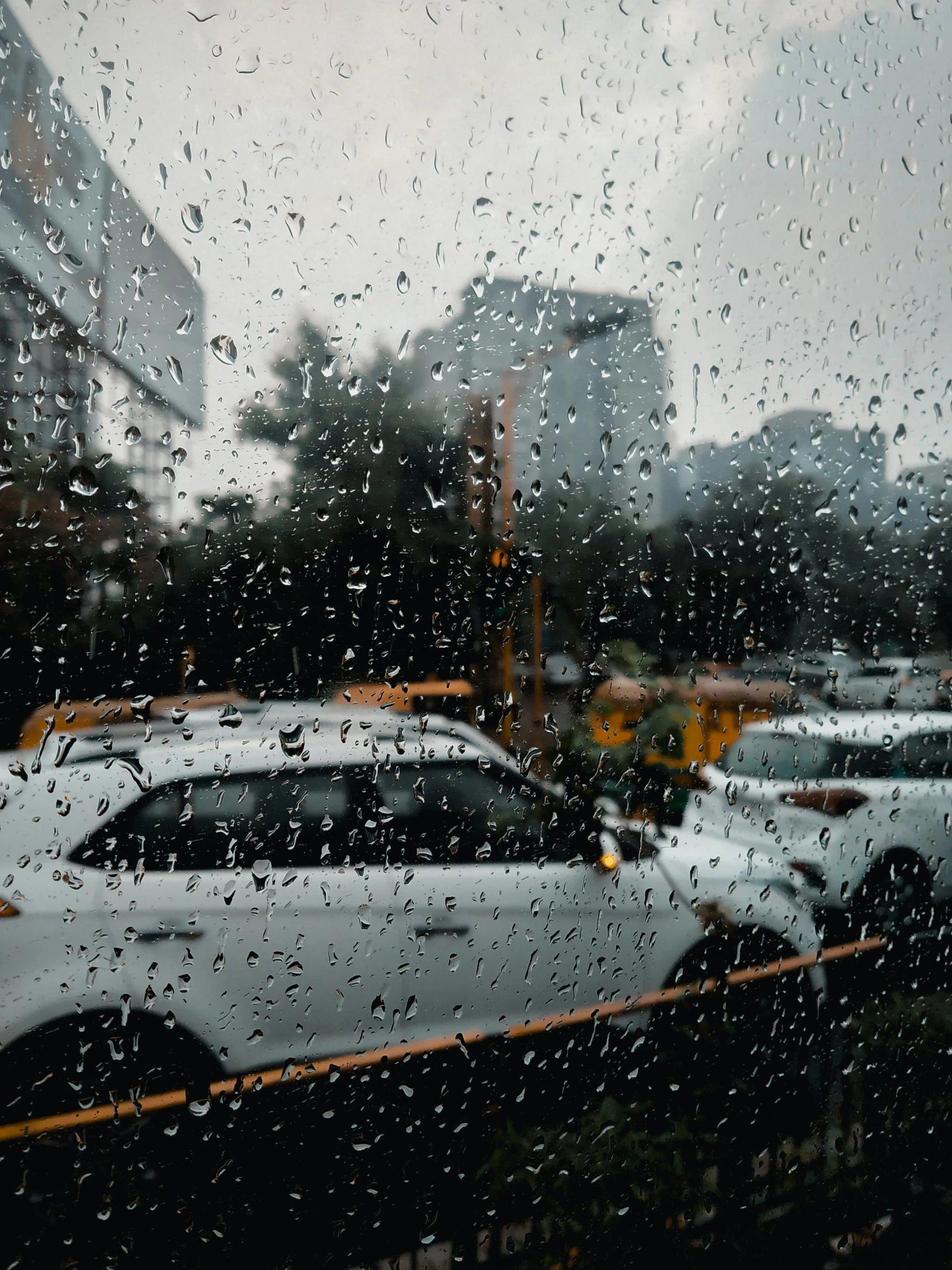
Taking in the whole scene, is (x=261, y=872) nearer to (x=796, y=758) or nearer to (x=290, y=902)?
(x=290, y=902)

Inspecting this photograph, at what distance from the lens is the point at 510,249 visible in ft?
3.74

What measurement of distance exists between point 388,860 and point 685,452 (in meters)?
0.80

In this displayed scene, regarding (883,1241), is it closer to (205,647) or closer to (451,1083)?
(451,1083)

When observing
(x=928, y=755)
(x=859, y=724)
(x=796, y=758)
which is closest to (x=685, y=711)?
(x=796, y=758)

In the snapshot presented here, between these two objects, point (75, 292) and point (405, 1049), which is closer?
point (75, 292)

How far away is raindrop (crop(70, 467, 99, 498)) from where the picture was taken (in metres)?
0.87

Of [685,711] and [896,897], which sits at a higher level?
[685,711]

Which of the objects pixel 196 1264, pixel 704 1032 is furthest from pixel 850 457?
pixel 196 1264

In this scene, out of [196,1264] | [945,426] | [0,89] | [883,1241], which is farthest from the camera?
[945,426]

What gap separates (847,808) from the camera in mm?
1474

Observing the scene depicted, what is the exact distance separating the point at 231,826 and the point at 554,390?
2.51 feet

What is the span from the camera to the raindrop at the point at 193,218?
0.93 meters

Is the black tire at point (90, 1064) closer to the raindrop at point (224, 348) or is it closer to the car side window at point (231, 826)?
the car side window at point (231, 826)

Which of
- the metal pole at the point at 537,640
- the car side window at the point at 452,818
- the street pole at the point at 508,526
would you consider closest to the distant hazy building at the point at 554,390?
the street pole at the point at 508,526
